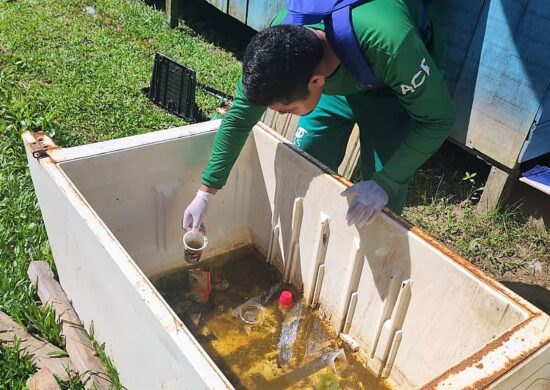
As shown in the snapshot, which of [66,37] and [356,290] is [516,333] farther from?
[66,37]

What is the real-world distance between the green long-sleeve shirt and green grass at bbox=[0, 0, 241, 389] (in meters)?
1.21

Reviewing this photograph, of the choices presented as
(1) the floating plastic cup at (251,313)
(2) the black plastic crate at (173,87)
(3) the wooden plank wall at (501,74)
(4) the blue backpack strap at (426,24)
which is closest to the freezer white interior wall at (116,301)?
(1) the floating plastic cup at (251,313)

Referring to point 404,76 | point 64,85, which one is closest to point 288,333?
point 404,76

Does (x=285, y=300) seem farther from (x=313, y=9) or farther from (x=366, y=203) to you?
(x=313, y=9)

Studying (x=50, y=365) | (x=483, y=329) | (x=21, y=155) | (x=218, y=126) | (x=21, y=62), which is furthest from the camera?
(x=21, y=62)

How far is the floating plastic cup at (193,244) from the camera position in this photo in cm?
208

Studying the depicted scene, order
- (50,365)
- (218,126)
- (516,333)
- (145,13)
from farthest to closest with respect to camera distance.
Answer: (145,13) < (218,126) < (50,365) < (516,333)

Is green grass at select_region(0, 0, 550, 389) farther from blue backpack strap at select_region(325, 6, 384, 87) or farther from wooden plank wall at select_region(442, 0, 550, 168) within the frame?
blue backpack strap at select_region(325, 6, 384, 87)

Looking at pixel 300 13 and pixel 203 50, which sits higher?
pixel 300 13

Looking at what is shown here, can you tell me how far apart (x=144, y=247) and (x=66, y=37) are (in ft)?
9.59

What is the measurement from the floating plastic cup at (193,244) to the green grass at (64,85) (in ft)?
1.60

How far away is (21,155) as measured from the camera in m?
2.91

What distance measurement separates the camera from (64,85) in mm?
3797

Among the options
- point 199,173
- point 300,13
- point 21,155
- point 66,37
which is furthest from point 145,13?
point 300,13
